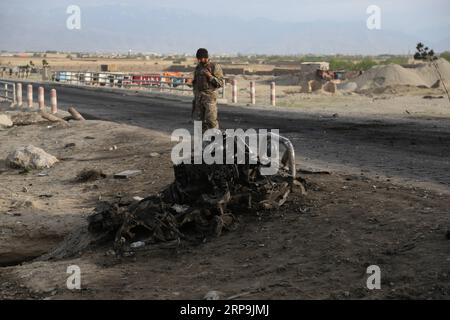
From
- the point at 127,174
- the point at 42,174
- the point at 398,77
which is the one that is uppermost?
the point at 398,77

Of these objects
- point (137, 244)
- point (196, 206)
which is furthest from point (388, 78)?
point (137, 244)

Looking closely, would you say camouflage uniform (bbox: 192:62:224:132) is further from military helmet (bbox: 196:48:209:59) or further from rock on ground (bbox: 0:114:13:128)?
rock on ground (bbox: 0:114:13:128)

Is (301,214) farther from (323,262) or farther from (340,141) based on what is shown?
(340,141)

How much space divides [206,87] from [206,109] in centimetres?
36

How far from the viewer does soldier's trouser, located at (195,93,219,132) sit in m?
10.9

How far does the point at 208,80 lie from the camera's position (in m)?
10.8

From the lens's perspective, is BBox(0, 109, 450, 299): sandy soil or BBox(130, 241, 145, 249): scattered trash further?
BBox(130, 241, 145, 249): scattered trash

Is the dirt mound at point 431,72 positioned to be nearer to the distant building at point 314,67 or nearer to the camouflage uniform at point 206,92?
the distant building at point 314,67

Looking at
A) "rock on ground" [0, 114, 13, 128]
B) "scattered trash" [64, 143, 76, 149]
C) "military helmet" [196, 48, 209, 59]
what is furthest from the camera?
"rock on ground" [0, 114, 13, 128]

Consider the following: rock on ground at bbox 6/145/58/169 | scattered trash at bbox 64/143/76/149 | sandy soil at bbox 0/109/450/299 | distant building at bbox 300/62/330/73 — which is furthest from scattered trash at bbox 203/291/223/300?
distant building at bbox 300/62/330/73

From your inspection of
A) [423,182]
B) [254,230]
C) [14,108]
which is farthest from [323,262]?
[14,108]

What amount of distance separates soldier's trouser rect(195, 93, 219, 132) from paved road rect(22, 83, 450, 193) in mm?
1886

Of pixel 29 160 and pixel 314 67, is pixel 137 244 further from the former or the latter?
pixel 314 67
